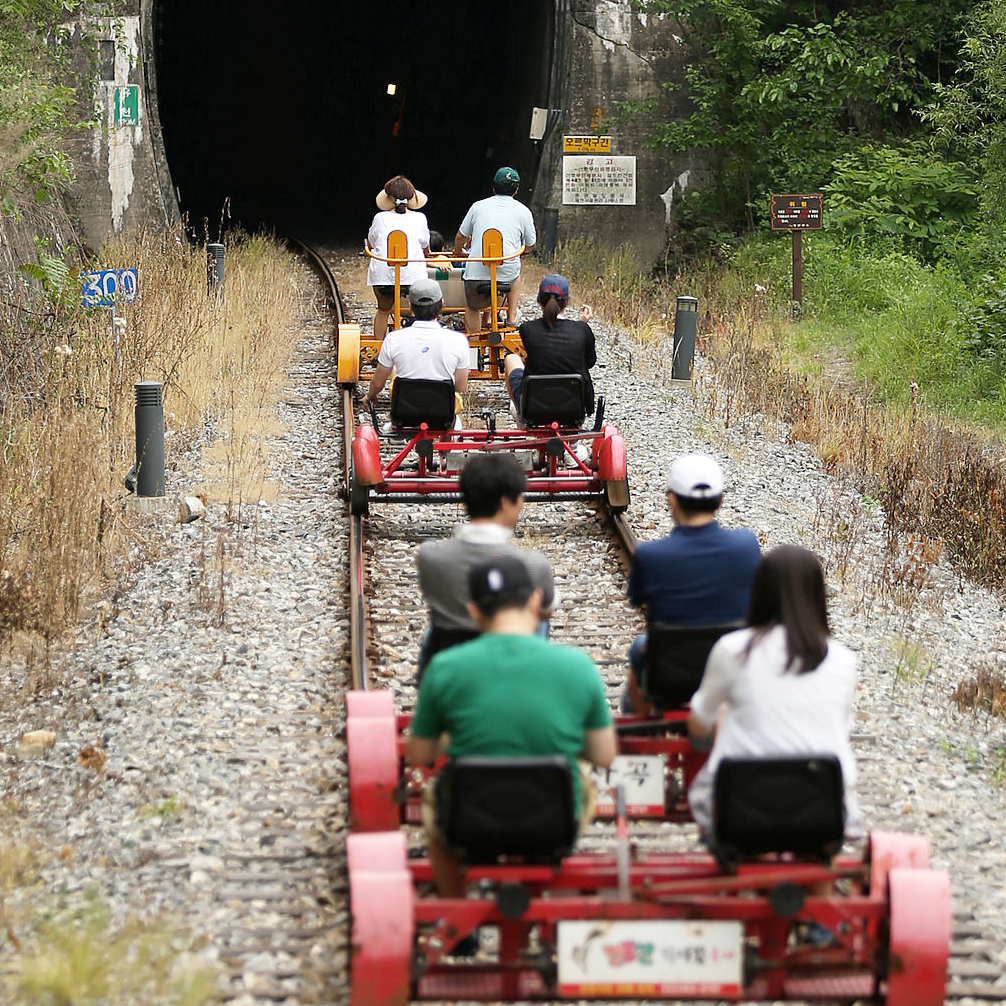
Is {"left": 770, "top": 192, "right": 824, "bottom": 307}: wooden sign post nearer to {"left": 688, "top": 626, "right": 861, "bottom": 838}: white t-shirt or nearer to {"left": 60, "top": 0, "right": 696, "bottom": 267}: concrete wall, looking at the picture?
{"left": 60, "top": 0, "right": 696, "bottom": 267}: concrete wall

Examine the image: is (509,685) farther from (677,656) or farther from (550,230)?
(550,230)

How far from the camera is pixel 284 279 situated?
752 inches

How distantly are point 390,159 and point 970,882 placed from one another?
32.4 metres

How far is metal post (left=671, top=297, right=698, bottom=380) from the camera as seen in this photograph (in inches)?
561

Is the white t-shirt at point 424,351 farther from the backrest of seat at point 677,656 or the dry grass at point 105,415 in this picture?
the backrest of seat at point 677,656

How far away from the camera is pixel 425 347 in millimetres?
10078

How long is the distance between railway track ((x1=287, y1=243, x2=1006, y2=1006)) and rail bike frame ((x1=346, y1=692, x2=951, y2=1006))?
567 millimetres

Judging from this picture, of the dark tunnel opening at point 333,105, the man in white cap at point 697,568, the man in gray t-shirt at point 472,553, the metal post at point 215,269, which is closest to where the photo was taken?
the man in gray t-shirt at point 472,553

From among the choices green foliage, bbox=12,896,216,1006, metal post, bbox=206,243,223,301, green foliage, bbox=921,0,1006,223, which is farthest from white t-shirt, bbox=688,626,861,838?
green foliage, bbox=921,0,1006,223

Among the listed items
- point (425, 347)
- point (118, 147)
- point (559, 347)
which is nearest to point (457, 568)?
point (425, 347)

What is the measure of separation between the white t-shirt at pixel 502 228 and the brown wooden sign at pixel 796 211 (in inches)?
213

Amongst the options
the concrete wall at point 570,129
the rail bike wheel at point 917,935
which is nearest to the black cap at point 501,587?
the rail bike wheel at point 917,935

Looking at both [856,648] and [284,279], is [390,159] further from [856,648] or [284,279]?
[856,648]

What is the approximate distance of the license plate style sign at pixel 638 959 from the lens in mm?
4391
